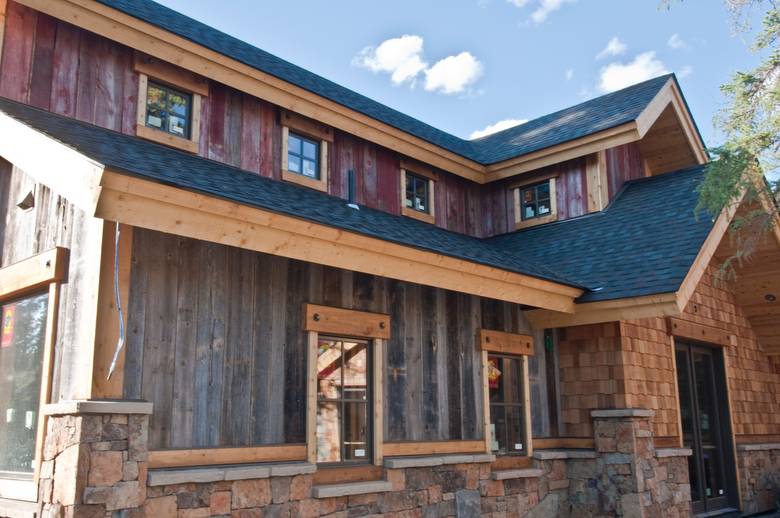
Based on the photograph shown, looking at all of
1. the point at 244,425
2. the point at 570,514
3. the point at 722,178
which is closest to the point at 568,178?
the point at 722,178

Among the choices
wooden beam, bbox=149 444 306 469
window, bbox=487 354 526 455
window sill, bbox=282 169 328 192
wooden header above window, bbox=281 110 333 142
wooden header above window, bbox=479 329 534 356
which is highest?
wooden header above window, bbox=281 110 333 142

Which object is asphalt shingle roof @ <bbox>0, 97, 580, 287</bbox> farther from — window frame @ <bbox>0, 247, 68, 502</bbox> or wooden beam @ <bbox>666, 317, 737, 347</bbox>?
wooden beam @ <bbox>666, 317, 737, 347</bbox>

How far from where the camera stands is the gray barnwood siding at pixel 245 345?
549 cm

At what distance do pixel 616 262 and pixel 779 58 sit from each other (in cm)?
293

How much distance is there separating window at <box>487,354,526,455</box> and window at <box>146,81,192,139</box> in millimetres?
4390

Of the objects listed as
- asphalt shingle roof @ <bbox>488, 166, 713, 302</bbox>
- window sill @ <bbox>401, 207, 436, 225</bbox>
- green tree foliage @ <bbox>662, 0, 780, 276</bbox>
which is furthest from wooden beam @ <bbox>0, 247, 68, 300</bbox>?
green tree foliage @ <bbox>662, 0, 780, 276</bbox>

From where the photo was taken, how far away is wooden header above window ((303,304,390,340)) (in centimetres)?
662

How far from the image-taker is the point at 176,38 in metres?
7.70

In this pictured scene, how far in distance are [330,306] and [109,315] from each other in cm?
225

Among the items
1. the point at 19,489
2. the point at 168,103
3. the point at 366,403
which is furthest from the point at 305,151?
the point at 19,489

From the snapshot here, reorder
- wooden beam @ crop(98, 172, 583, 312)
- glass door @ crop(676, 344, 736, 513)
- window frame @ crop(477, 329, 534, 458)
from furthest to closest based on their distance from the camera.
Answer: glass door @ crop(676, 344, 736, 513) → window frame @ crop(477, 329, 534, 458) → wooden beam @ crop(98, 172, 583, 312)

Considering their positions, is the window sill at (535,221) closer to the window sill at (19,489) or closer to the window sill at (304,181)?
the window sill at (304,181)

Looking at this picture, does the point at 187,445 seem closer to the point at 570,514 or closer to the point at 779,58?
the point at 570,514

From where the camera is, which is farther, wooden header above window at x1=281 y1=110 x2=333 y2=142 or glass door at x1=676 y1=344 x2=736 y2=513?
glass door at x1=676 y1=344 x2=736 y2=513
